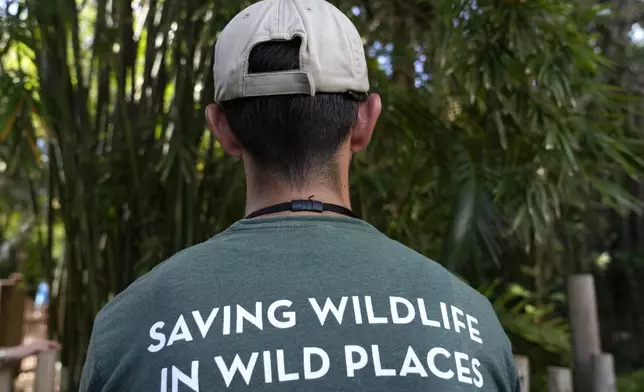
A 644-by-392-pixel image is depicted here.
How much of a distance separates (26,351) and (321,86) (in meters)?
1.22

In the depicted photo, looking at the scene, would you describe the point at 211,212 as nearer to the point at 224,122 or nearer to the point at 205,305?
the point at 224,122

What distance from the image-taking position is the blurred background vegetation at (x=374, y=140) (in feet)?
5.56

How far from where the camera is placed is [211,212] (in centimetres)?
196

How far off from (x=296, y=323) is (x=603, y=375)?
1493mm

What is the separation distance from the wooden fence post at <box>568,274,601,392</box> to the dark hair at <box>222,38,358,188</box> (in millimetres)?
1437

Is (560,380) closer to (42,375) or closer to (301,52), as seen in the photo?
(42,375)

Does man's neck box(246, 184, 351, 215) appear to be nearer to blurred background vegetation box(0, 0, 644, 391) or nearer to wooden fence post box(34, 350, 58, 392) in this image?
blurred background vegetation box(0, 0, 644, 391)

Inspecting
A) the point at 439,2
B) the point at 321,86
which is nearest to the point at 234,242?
the point at 321,86

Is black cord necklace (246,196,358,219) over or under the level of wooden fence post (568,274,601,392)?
over

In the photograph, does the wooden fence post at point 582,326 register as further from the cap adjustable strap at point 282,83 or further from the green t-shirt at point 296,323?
the cap adjustable strap at point 282,83

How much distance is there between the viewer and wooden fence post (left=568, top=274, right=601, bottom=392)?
192 cm

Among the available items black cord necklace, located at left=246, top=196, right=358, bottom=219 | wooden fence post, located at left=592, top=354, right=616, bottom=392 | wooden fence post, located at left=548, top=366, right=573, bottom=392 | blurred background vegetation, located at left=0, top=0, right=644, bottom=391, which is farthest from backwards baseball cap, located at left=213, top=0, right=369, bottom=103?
wooden fence post, located at left=592, top=354, right=616, bottom=392

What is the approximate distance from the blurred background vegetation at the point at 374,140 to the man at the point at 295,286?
0.92 meters

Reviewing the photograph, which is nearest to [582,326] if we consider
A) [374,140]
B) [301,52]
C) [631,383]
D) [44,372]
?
[374,140]
